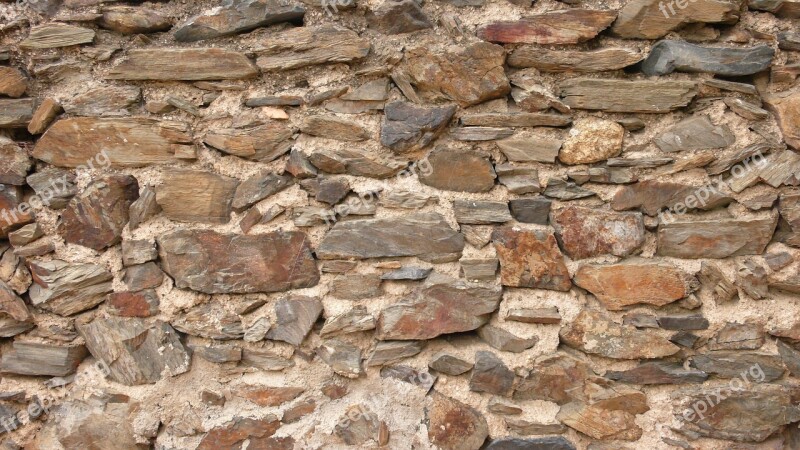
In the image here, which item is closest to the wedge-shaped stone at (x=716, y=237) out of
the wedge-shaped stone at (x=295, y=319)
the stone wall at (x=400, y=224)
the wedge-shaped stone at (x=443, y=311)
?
the stone wall at (x=400, y=224)

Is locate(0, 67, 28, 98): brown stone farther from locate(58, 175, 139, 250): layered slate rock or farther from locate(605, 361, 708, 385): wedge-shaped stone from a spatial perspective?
locate(605, 361, 708, 385): wedge-shaped stone

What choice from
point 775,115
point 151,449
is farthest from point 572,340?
point 151,449

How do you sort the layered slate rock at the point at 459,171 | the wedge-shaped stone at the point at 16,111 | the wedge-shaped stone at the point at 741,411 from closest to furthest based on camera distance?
the wedge-shaped stone at the point at 741,411 < the layered slate rock at the point at 459,171 < the wedge-shaped stone at the point at 16,111

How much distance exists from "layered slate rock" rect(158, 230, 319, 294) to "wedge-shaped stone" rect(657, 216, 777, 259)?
1.22 meters

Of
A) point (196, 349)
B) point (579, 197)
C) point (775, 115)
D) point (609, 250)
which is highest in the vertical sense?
point (775, 115)

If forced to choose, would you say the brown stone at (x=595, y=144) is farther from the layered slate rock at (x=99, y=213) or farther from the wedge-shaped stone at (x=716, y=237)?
the layered slate rock at (x=99, y=213)

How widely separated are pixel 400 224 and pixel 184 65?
37.4 inches

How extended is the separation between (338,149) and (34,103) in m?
1.14

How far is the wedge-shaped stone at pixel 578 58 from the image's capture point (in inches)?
81.2

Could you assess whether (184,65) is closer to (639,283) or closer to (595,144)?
(595,144)

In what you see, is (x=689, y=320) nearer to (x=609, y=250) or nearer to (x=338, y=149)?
(x=609, y=250)

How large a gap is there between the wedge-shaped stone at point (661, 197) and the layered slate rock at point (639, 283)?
0.63 ft

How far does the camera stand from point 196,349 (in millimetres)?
2141

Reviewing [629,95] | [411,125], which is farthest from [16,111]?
[629,95]
